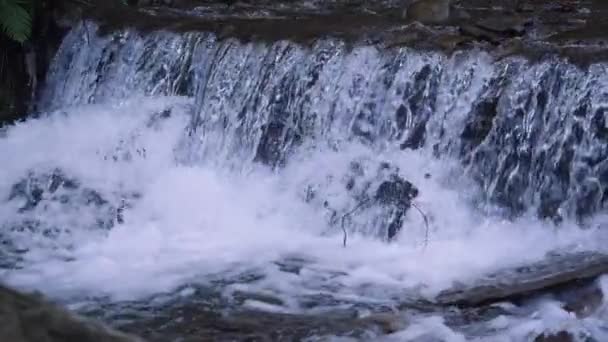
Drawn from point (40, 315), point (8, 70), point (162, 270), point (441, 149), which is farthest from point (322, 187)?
point (40, 315)

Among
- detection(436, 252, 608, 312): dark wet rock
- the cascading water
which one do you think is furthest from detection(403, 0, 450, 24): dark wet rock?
detection(436, 252, 608, 312): dark wet rock

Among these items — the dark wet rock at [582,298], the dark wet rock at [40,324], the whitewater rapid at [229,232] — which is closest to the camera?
the dark wet rock at [40,324]

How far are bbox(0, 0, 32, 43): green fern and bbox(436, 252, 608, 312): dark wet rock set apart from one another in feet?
14.9

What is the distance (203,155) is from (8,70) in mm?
2444

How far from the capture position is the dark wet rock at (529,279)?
4.71 m

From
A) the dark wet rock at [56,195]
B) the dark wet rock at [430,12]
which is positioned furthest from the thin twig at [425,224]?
the dark wet rock at [56,195]

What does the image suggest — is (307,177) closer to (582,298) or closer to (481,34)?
(481,34)

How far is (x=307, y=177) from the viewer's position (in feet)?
21.5

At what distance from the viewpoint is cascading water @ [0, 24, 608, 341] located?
17.6 feet

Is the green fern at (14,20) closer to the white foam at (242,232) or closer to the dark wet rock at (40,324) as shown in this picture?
the white foam at (242,232)

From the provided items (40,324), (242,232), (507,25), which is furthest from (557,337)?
(507,25)

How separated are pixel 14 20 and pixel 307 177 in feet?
9.90

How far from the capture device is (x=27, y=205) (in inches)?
268

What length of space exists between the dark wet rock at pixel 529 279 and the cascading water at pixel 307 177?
152mm
